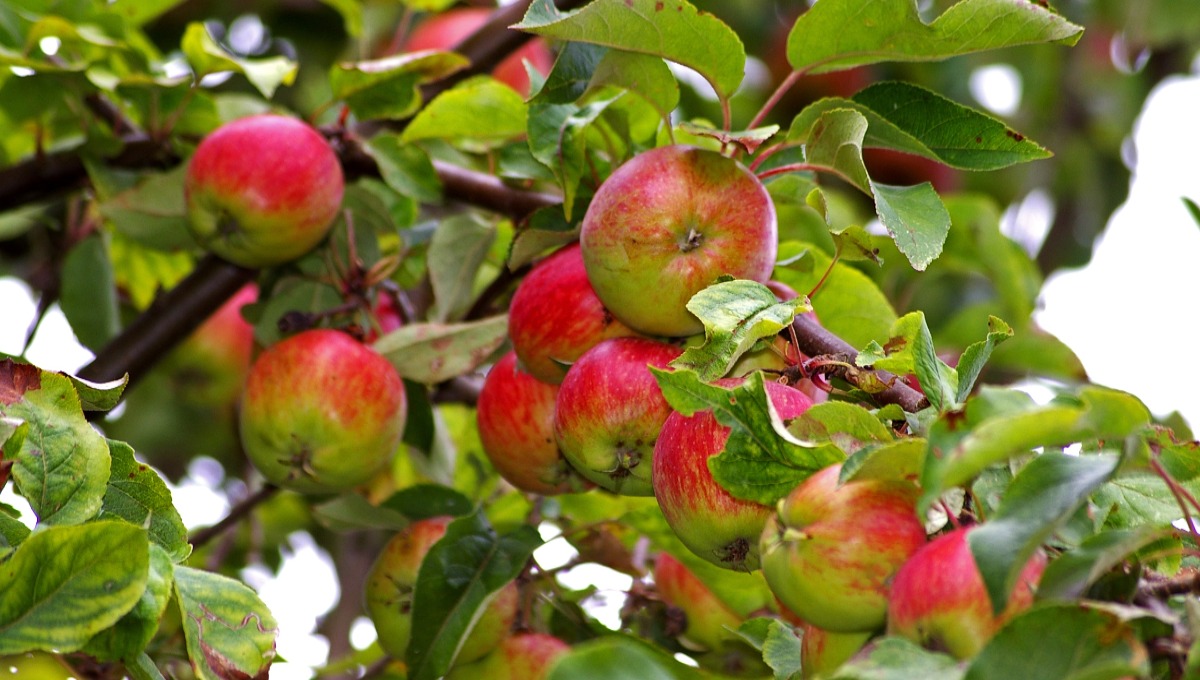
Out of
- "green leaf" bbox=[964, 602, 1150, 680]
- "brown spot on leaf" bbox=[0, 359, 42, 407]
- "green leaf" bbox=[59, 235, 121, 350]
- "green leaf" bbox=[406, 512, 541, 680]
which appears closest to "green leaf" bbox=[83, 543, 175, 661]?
"brown spot on leaf" bbox=[0, 359, 42, 407]

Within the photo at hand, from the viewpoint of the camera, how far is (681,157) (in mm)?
1108

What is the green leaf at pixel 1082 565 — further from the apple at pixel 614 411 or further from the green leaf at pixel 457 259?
the green leaf at pixel 457 259

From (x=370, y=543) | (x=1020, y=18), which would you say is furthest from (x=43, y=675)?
(x=370, y=543)

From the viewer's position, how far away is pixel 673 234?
1.08 metres

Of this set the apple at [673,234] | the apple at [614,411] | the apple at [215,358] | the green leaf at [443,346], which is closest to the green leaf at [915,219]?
the apple at [673,234]

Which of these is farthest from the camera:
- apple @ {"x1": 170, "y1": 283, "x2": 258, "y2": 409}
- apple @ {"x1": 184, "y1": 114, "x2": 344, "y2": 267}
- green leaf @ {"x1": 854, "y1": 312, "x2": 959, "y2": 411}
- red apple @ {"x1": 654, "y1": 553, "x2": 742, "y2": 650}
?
apple @ {"x1": 170, "y1": 283, "x2": 258, "y2": 409}

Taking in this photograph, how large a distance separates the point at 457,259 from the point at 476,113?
0.61 feet

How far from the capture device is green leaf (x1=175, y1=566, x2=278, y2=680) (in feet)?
3.03

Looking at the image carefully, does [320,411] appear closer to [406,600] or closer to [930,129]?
[406,600]

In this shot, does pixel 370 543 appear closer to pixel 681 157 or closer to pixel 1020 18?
pixel 681 157

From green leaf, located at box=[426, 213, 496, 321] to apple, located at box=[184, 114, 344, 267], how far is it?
14 centimetres

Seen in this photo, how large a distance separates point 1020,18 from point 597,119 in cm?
43

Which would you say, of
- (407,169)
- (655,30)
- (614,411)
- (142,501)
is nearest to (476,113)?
(407,169)

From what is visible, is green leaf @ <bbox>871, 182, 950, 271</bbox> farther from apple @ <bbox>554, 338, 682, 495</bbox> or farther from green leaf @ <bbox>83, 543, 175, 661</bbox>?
green leaf @ <bbox>83, 543, 175, 661</bbox>
